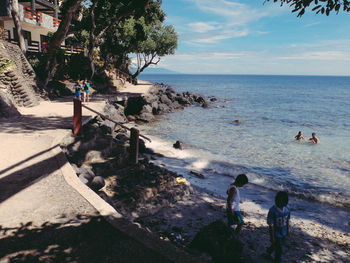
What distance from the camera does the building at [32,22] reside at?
24.4 m

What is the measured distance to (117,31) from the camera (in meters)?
32.4

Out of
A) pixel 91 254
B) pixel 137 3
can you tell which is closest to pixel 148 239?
pixel 91 254

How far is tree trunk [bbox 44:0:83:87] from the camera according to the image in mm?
16781

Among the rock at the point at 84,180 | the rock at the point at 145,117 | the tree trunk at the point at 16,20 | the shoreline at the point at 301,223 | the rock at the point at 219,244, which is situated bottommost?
the shoreline at the point at 301,223

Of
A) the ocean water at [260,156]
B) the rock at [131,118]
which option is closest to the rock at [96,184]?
the ocean water at [260,156]

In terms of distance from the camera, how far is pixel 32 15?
2906 centimetres

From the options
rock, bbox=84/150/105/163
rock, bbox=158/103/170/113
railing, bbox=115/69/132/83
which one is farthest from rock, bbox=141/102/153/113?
rock, bbox=84/150/105/163

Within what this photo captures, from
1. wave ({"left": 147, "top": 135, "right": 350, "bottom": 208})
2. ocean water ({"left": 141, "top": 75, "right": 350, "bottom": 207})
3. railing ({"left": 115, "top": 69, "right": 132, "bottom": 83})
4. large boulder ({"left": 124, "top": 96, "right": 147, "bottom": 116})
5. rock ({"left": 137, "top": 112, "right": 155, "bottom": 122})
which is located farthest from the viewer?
railing ({"left": 115, "top": 69, "right": 132, "bottom": 83})

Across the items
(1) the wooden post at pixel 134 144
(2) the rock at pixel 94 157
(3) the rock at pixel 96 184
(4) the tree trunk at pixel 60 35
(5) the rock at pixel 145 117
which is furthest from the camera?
(5) the rock at pixel 145 117

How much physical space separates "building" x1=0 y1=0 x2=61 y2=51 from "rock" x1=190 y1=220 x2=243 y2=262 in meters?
25.5

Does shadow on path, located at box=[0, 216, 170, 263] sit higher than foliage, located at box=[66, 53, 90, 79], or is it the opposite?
foliage, located at box=[66, 53, 90, 79]

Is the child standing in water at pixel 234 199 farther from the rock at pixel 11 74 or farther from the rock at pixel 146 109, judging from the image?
the rock at pixel 146 109

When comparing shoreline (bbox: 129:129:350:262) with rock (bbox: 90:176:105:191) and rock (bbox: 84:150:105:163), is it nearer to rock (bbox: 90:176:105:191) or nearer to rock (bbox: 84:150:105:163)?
rock (bbox: 90:176:105:191)

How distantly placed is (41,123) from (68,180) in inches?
273
